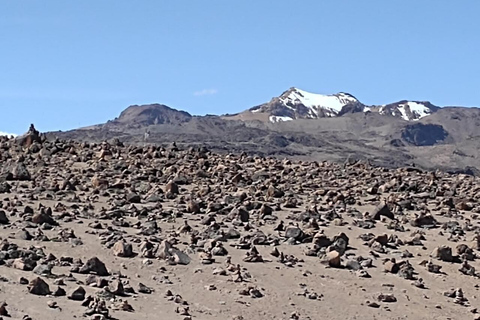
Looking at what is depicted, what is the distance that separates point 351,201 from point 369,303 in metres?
7.38

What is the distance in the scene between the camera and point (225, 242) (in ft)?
60.3

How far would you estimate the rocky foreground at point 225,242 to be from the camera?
14.9m

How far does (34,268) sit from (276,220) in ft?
22.4

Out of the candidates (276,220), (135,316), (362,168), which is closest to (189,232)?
(276,220)

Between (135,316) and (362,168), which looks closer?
(135,316)

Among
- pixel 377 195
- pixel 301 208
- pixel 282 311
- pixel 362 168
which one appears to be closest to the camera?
pixel 282 311

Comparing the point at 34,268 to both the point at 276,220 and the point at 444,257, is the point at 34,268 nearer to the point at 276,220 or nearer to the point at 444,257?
the point at 276,220

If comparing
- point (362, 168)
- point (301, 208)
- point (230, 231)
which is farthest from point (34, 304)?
Answer: point (362, 168)

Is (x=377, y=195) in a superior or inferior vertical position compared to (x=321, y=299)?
superior

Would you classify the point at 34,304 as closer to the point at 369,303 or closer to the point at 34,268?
the point at 34,268

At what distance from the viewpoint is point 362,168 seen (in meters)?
29.8

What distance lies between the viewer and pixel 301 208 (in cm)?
2219

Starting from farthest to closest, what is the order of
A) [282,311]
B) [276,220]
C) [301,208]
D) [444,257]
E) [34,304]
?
[301,208] → [276,220] → [444,257] → [282,311] → [34,304]

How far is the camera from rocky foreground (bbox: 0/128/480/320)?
14.9m
